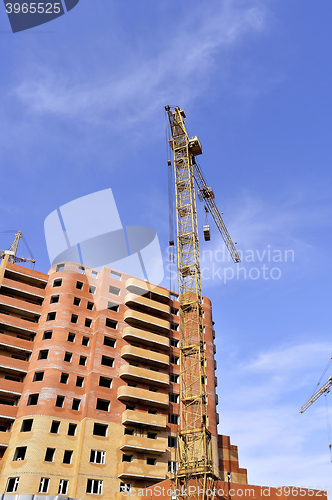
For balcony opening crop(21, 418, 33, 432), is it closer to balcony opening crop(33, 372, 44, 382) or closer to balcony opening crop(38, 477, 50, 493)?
balcony opening crop(33, 372, 44, 382)

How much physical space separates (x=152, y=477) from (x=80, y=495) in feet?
32.4

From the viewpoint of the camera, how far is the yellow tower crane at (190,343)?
53.1 metres

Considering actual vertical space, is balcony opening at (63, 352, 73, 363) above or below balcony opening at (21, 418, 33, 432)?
above

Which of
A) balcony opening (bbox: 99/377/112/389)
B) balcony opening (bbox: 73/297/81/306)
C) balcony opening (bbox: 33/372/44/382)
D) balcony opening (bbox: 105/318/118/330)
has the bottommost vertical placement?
balcony opening (bbox: 33/372/44/382)

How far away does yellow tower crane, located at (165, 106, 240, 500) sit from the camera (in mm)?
53125

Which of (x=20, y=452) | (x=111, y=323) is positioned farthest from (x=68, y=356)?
(x=20, y=452)

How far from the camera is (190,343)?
6562 centimetres

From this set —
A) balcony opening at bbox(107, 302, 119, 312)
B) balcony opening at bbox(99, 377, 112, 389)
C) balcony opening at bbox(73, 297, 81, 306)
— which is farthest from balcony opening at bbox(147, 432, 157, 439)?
balcony opening at bbox(73, 297, 81, 306)

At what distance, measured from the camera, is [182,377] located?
2500 inches

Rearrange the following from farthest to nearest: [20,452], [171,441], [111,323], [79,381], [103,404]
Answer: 1. [111,323]
2. [171,441]
3. [79,381]
4. [103,404]
5. [20,452]

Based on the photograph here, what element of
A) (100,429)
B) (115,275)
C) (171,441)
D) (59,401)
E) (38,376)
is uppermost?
(115,275)

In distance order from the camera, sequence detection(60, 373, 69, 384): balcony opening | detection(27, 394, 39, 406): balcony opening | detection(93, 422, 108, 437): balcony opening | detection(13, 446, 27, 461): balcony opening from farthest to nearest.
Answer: detection(60, 373, 69, 384): balcony opening
detection(93, 422, 108, 437): balcony opening
detection(27, 394, 39, 406): balcony opening
detection(13, 446, 27, 461): balcony opening

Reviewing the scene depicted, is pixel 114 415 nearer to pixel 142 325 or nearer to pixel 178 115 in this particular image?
pixel 142 325

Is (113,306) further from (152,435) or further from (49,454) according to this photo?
(49,454)
